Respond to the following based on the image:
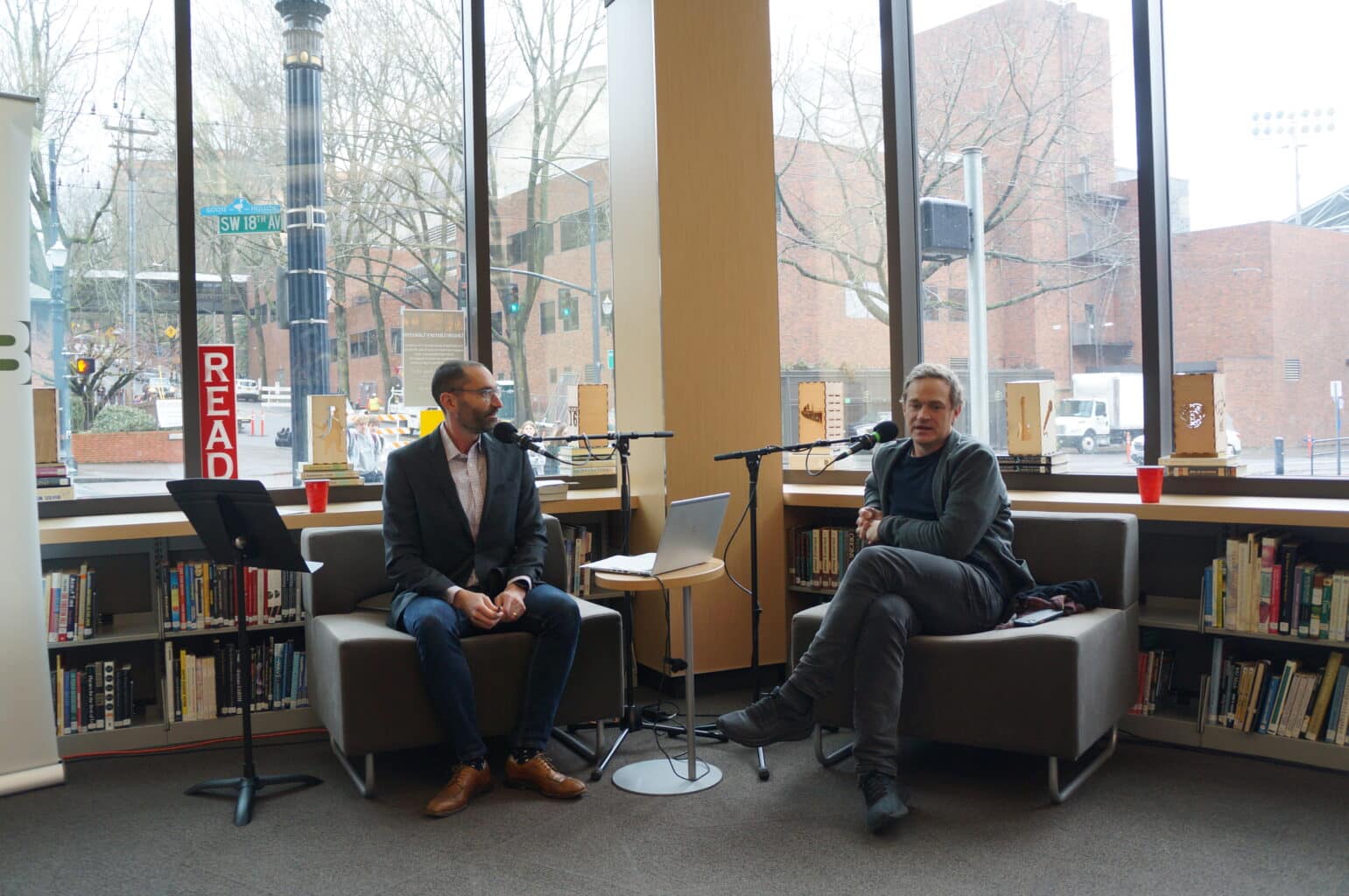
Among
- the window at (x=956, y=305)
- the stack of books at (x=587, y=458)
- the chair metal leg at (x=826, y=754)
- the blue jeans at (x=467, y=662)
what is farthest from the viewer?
the stack of books at (x=587, y=458)

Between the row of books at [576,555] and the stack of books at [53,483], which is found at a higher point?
the stack of books at [53,483]

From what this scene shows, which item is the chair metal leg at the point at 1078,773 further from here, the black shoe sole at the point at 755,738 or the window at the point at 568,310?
the window at the point at 568,310

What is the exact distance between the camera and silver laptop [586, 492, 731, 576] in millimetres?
3135

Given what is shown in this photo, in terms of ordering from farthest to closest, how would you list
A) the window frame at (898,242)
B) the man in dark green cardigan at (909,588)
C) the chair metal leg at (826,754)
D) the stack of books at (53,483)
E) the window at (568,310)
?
the window at (568,310)
the window frame at (898,242)
the stack of books at (53,483)
the chair metal leg at (826,754)
the man in dark green cardigan at (909,588)

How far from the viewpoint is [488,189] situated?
4805mm

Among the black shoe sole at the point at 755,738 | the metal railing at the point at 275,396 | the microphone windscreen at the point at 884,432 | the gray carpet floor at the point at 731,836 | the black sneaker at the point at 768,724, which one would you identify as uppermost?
the metal railing at the point at 275,396

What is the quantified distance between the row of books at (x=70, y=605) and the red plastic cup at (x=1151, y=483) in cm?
371

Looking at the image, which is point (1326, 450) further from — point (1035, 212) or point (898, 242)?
point (898, 242)

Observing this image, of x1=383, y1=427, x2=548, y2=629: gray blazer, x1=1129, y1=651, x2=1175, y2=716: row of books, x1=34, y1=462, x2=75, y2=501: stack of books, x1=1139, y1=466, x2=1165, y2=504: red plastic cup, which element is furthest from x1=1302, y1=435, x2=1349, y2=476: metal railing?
x1=34, y1=462, x2=75, y2=501: stack of books

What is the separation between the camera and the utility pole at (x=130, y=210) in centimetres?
424

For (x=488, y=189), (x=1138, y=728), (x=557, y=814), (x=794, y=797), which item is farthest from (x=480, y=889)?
Result: (x=488, y=189)

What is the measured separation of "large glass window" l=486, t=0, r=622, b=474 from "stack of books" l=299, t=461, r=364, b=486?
81 cm

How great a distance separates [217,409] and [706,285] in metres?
2.05

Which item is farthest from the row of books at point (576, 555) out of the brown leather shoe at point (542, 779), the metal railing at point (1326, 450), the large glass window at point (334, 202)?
the metal railing at point (1326, 450)
